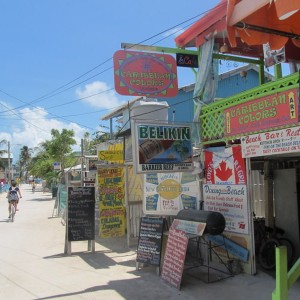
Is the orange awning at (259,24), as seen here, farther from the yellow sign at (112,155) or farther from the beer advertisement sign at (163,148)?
the yellow sign at (112,155)

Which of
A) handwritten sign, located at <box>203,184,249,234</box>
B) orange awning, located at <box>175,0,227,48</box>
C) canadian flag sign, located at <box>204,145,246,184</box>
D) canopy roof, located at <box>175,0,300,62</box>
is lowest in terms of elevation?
handwritten sign, located at <box>203,184,249,234</box>

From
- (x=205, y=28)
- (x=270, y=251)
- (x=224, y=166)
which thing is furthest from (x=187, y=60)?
(x=270, y=251)

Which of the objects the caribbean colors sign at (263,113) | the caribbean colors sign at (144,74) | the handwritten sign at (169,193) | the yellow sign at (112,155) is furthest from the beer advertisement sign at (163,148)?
the yellow sign at (112,155)

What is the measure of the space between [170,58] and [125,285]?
458cm

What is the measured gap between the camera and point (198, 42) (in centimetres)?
830

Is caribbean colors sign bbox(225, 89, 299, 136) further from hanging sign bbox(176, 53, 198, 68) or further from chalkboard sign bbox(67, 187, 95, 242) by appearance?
chalkboard sign bbox(67, 187, 95, 242)

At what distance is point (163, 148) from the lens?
7.91 metres

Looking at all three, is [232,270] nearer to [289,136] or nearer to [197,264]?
[197,264]

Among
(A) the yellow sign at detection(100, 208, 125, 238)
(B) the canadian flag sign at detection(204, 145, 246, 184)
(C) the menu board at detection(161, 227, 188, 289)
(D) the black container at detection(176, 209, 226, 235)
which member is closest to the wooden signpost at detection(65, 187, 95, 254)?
(A) the yellow sign at detection(100, 208, 125, 238)

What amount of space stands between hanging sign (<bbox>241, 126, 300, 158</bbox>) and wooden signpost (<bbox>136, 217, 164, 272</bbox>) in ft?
7.17

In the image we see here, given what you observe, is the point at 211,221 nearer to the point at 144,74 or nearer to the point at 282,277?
the point at 144,74

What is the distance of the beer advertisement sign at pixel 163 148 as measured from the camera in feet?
25.1

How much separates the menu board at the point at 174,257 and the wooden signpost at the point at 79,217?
3.11 m

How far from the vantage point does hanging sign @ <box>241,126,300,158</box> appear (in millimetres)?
6082
